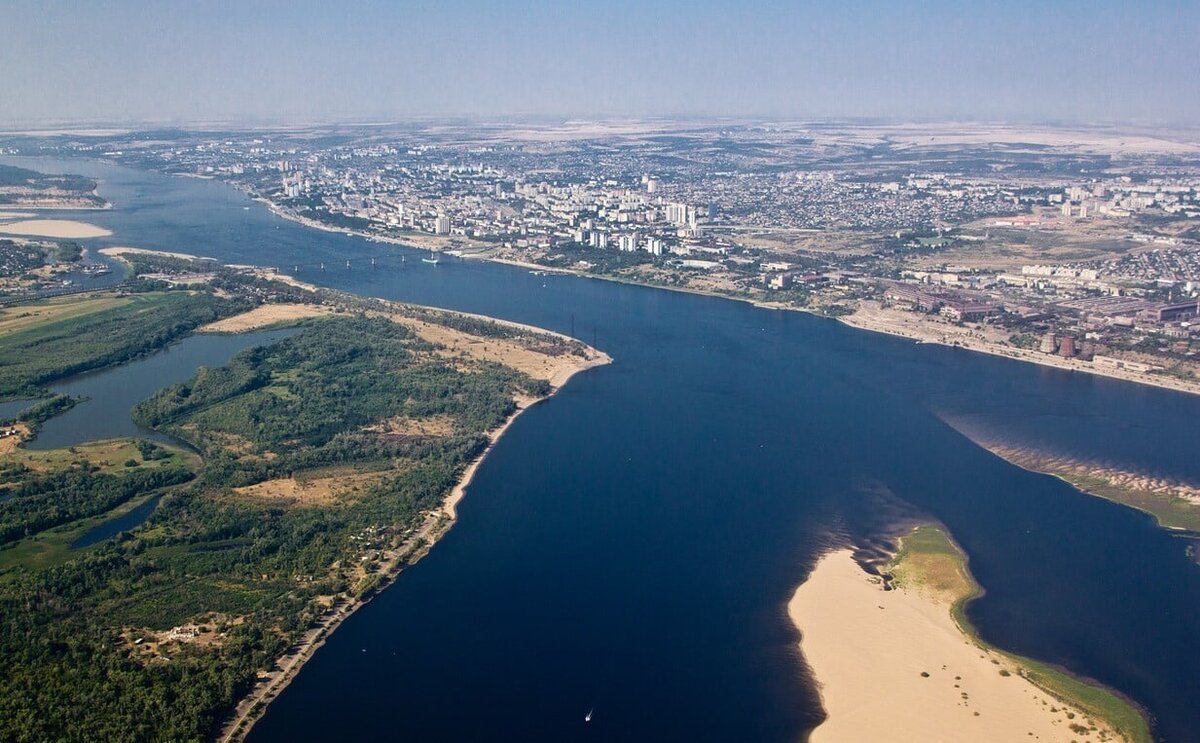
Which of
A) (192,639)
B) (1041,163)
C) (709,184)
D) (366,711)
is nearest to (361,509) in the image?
(192,639)

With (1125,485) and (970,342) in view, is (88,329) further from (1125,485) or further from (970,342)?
(1125,485)

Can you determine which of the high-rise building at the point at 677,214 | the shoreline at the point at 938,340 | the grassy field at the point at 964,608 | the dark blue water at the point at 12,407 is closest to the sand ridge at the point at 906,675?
the grassy field at the point at 964,608

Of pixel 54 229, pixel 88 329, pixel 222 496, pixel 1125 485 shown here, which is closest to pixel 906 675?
pixel 1125 485

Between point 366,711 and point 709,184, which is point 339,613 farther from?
point 709,184

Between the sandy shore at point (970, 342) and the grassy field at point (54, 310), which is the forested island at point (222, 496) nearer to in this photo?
the grassy field at point (54, 310)

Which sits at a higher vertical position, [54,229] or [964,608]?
[54,229]

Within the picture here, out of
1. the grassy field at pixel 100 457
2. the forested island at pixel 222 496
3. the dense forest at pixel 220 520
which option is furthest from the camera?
the grassy field at pixel 100 457
